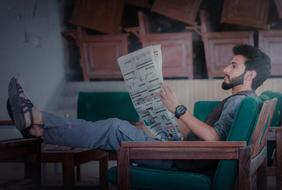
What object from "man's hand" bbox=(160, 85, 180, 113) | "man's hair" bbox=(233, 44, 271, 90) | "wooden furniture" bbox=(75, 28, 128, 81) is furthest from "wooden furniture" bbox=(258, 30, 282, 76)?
"man's hand" bbox=(160, 85, 180, 113)

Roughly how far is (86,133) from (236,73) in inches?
33.9

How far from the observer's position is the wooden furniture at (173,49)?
154 inches

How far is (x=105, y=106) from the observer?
373 centimetres

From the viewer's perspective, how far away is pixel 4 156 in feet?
7.50

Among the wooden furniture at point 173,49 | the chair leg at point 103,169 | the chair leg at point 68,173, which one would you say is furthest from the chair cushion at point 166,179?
the wooden furniture at point 173,49

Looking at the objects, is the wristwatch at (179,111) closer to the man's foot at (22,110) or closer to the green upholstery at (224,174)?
the green upholstery at (224,174)

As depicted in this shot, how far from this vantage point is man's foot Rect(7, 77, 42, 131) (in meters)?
2.34

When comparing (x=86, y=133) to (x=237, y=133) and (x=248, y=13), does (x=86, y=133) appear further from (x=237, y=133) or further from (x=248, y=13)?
(x=248, y=13)

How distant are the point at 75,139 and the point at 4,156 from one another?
34cm

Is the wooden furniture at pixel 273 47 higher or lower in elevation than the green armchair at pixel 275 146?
higher

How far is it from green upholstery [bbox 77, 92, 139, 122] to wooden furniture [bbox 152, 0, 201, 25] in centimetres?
77

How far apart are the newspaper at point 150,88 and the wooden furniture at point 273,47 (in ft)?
5.26

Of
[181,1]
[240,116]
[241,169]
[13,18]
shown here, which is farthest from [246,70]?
[13,18]

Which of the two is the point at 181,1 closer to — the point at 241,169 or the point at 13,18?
the point at 13,18
